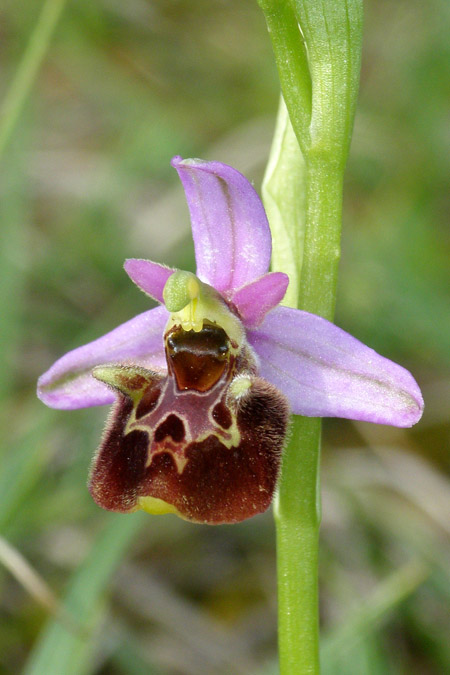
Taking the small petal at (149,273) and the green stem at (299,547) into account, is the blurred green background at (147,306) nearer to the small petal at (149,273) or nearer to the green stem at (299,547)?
the green stem at (299,547)

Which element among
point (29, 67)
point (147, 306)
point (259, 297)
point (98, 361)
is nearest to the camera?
point (259, 297)

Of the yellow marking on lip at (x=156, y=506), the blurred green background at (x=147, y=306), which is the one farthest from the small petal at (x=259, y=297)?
the blurred green background at (x=147, y=306)

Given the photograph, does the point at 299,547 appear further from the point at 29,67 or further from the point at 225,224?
the point at 29,67

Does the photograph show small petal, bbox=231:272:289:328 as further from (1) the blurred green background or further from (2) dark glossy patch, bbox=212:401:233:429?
(1) the blurred green background

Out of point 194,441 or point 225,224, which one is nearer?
point 194,441

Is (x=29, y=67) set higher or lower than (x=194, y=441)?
higher

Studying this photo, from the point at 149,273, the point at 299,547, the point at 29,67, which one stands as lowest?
the point at 299,547

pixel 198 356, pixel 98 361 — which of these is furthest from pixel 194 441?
pixel 98 361

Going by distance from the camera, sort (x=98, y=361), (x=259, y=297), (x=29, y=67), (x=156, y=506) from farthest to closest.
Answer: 1. (x=29, y=67)
2. (x=98, y=361)
3. (x=259, y=297)
4. (x=156, y=506)
